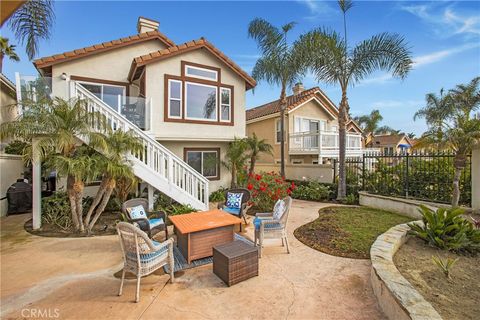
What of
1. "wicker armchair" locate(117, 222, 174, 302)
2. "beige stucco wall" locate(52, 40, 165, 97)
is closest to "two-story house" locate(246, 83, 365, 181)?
"beige stucco wall" locate(52, 40, 165, 97)

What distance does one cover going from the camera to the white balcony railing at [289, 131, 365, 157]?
14.6m

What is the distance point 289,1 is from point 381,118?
1588 inches

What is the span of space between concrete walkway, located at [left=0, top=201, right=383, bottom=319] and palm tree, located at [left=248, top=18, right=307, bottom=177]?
31.9 ft

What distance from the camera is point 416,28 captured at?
879cm

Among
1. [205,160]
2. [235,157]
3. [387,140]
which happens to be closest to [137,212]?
[205,160]

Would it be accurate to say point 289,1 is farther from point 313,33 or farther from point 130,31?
point 130,31

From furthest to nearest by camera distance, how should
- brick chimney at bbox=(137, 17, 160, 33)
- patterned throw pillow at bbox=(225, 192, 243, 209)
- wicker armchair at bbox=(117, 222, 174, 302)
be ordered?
brick chimney at bbox=(137, 17, 160, 33)
patterned throw pillow at bbox=(225, 192, 243, 209)
wicker armchair at bbox=(117, 222, 174, 302)

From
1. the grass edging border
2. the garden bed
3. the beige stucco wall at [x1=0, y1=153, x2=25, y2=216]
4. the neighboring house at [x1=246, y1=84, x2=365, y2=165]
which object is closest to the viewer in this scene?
the grass edging border

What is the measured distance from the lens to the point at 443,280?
3.61 m

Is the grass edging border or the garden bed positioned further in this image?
the garden bed

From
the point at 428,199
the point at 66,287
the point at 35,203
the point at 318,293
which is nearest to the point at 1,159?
the point at 35,203

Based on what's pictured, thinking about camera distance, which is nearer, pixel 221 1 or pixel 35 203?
pixel 35 203

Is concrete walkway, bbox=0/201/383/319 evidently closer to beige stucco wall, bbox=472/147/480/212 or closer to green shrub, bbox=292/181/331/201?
beige stucco wall, bbox=472/147/480/212

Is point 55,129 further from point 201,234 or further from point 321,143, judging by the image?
point 321,143
